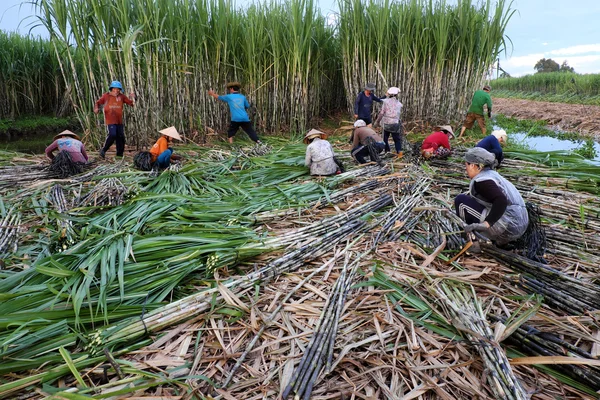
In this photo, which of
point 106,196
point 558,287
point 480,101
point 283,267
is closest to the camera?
point 558,287

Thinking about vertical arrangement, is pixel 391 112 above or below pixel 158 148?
above

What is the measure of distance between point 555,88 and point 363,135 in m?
20.9

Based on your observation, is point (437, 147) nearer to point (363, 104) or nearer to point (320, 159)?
point (320, 159)

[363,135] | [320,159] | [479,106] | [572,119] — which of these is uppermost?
[479,106]

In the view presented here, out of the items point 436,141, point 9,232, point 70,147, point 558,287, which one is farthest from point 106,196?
point 436,141

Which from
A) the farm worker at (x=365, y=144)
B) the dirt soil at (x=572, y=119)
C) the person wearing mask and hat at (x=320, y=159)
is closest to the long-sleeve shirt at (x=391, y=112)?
the farm worker at (x=365, y=144)

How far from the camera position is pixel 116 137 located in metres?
5.44

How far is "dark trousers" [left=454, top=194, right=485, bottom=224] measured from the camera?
102 inches

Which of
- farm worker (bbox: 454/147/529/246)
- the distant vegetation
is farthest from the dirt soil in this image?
farm worker (bbox: 454/147/529/246)

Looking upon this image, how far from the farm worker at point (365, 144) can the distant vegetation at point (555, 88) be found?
1332 cm

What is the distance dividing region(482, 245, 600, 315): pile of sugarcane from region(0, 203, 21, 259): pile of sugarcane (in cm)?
330

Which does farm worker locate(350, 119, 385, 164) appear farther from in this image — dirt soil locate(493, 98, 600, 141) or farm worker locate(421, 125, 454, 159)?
dirt soil locate(493, 98, 600, 141)

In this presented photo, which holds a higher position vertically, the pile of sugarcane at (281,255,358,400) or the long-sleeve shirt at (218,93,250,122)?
the long-sleeve shirt at (218,93,250,122)

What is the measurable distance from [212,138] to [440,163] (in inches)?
158
